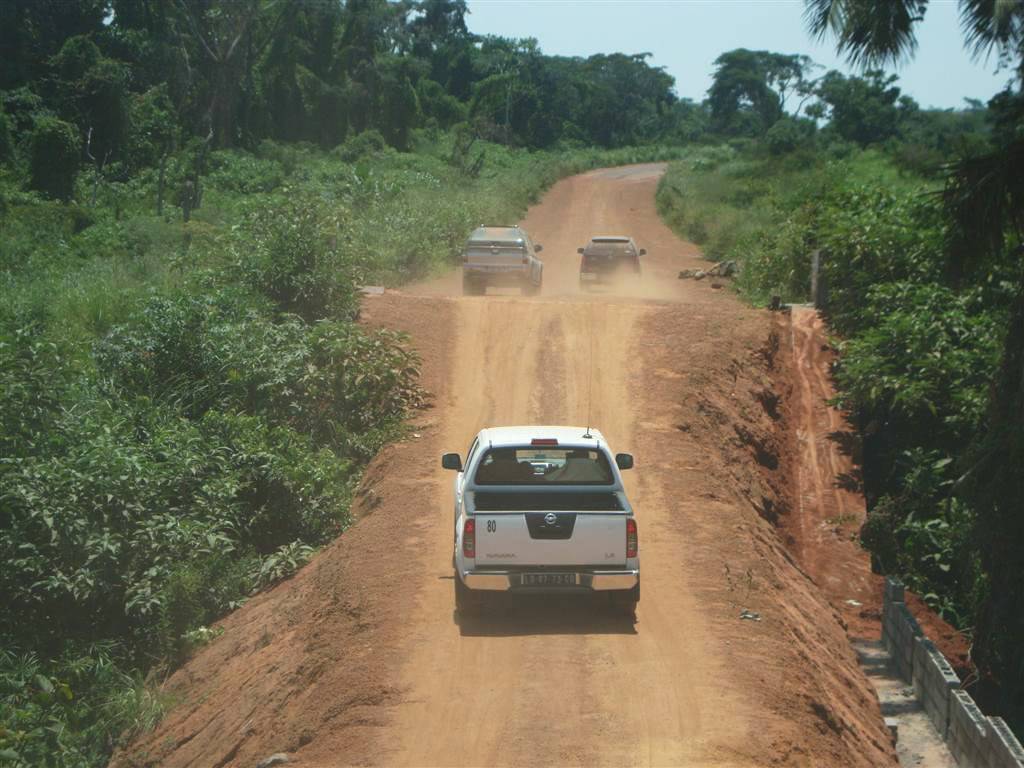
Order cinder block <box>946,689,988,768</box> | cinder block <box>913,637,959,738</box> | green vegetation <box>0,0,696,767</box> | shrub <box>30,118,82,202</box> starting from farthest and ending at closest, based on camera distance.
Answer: shrub <box>30,118,82,202</box>
green vegetation <box>0,0,696,767</box>
cinder block <box>913,637,959,738</box>
cinder block <box>946,689,988,768</box>

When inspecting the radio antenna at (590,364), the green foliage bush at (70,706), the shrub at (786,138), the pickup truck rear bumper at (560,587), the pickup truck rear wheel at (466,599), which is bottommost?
the green foliage bush at (70,706)

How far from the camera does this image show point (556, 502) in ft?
35.7

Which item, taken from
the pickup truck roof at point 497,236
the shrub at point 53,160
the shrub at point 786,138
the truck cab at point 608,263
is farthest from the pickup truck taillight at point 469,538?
the shrub at point 786,138

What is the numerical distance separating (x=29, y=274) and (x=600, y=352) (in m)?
15.0

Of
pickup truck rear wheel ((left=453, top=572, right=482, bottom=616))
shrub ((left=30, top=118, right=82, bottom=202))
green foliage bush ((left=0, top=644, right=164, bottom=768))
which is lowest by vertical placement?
green foliage bush ((left=0, top=644, right=164, bottom=768))

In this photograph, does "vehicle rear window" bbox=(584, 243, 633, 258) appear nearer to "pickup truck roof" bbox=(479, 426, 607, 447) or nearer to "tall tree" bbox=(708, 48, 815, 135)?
"pickup truck roof" bbox=(479, 426, 607, 447)

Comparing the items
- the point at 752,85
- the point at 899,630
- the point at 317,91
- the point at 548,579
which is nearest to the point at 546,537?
the point at 548,579

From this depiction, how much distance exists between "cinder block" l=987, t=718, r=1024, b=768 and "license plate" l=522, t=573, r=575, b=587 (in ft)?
12.0

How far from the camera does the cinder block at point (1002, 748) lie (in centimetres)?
923

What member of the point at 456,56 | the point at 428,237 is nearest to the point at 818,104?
the point at 456,56

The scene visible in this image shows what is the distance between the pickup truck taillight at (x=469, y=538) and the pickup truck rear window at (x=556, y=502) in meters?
0.30

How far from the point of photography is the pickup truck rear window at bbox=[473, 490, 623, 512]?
35.5ft

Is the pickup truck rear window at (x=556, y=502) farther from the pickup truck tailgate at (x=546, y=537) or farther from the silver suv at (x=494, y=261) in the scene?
the silver suv at (x=494, y=261)

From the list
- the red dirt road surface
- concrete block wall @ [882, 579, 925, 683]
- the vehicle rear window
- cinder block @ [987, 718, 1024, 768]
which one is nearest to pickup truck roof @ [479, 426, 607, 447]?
the red dirt road surface
